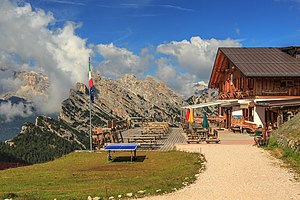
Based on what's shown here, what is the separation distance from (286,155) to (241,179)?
16.7 feet

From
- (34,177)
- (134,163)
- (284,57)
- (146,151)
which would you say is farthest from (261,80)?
(34,177)

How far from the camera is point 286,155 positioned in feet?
52.6

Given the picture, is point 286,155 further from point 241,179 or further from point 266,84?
point 266,84

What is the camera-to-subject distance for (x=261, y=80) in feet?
94.4

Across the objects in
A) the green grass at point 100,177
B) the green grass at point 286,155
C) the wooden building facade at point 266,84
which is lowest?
the green grass at point 100,177

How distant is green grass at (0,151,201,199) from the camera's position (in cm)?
1105

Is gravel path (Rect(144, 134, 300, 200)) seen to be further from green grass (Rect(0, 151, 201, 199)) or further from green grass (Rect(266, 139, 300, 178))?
green grass (Rect(0, 151, 201, 199))

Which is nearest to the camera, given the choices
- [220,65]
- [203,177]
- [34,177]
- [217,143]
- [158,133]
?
[203,177]

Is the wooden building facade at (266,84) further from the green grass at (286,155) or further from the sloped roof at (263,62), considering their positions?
the green grass at (286,155)

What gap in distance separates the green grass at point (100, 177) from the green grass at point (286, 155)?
415 cm

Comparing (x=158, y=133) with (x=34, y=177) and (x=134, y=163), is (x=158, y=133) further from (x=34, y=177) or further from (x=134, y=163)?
(x=34, y=177)

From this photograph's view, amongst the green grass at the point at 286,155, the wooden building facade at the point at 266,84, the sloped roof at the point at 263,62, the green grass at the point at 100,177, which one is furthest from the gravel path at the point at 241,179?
the sloped roof at the point at 263,62

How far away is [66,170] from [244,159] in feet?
29.2

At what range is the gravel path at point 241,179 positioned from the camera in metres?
10.3
